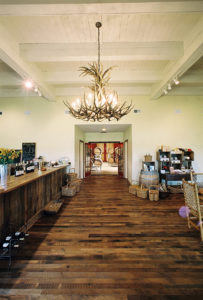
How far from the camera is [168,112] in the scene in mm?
Result: 5547

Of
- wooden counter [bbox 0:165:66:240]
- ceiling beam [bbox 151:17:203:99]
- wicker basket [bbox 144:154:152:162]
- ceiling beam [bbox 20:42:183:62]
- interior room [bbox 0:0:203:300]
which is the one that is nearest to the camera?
interior room [bbox 0:0:203:300]

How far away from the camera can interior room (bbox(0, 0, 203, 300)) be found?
1688 millimetres

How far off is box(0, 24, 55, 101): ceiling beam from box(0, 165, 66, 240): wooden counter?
265 cm

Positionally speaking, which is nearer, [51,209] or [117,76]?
[51,209]

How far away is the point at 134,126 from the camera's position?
18.3ft

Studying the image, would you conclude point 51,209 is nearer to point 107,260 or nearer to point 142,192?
point 107,260

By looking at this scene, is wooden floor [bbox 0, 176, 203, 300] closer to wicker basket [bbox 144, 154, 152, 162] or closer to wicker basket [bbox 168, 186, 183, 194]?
wicker basket [bbox 168, 186, 183, 194]

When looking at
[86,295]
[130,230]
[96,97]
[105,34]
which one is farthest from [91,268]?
[105,34]

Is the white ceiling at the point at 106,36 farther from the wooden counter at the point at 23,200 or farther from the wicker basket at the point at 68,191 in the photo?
the wicker basket at the point at 68,191

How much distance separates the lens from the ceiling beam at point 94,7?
6.34ft

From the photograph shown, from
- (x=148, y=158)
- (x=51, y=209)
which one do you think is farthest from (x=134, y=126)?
(x=51, y=209)

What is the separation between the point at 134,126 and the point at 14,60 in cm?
442

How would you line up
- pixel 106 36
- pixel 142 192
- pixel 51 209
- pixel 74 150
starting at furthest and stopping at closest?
pixel 74 150 → pixel 142 192 → pixel 51 209 → pixel 106 36

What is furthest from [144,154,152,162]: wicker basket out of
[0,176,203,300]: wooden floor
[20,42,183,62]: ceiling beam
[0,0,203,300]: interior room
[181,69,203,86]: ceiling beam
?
[20,42,183,62]: ceiling beam
